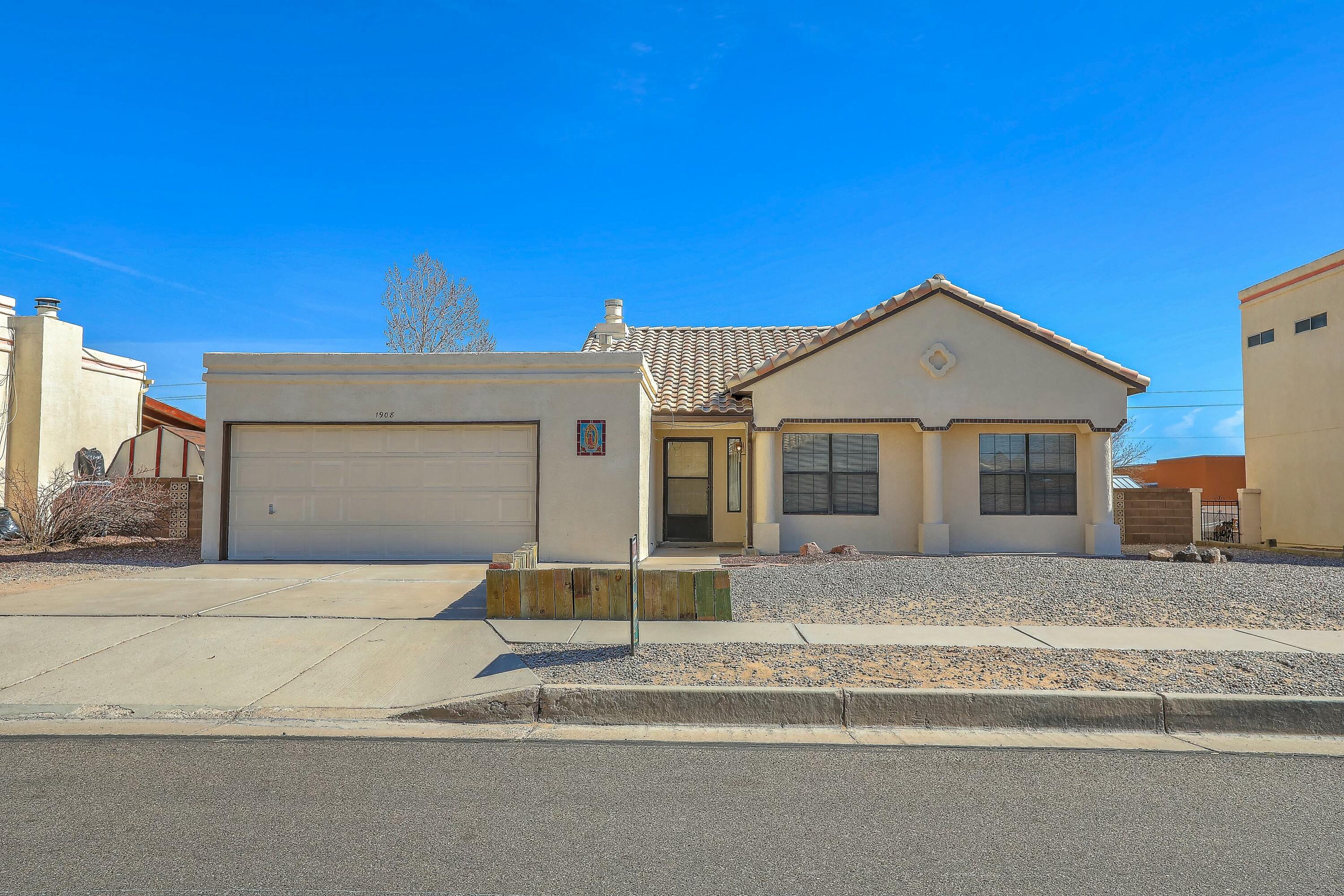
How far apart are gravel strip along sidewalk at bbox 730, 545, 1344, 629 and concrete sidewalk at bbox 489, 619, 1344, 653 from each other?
1.03 ft

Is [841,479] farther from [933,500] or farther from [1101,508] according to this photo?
[1101,508]

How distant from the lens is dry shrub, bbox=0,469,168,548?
1631 centimetres

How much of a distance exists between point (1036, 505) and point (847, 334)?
16.3 feet

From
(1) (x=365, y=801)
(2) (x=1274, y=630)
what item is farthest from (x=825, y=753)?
(2) (x=1274, y=630)

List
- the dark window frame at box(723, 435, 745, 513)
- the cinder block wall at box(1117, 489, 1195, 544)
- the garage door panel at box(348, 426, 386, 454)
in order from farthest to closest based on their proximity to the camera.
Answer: the cinder block wall at box(1117, 489, 1195, 544), the dark window frame at box(723, 435, 745, 513), the garage door panel at box(348, 426, 386, 454)

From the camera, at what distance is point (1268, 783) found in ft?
15.8

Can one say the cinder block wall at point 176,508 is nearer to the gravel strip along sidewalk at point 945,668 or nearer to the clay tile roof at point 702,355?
the clay tile roof at point 702,355

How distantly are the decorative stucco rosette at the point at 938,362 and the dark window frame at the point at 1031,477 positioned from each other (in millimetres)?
1588

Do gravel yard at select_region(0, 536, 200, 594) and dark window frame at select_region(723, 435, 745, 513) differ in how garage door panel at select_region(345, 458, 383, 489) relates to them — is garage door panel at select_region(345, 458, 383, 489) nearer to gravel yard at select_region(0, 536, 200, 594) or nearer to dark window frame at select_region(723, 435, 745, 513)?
gravel yard at select_region(0, 536, 200, 594)

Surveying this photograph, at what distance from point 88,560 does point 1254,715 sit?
1608cm

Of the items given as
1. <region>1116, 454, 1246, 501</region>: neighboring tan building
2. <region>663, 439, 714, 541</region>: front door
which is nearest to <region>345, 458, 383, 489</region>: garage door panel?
<region>663, 439, 714, 541</region>: front door

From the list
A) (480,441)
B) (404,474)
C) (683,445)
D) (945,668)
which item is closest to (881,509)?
(683,445)

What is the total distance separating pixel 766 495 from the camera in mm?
15945

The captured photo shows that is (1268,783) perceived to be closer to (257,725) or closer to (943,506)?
(257,725)
